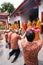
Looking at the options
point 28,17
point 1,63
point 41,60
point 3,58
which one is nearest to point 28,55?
point 41,60

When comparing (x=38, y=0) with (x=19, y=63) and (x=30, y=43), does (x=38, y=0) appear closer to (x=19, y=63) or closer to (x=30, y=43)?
(x=19, y=63)

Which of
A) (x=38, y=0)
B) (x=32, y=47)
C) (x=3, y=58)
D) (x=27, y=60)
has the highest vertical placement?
(x=38, y=0)

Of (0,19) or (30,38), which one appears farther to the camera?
(0,19)

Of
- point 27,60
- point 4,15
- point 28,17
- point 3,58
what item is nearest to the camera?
point 27,60

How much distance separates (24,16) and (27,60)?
11.3 metres

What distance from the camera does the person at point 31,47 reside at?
10.8 feet

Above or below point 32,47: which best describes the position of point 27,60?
below

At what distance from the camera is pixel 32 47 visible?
10.9 ft

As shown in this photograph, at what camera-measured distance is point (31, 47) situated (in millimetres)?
3336

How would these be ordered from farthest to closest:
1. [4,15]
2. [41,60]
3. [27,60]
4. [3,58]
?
1. [4,15]
2. [3,58]
3. [41,60]
4. [27,60]

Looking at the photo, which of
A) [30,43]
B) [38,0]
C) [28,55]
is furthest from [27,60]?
[38,0]

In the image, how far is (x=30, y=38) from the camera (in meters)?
3.27

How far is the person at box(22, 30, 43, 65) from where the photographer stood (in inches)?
129

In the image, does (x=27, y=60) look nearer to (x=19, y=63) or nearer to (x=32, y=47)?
(x=32, y=47)
